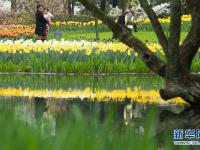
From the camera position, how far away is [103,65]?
587 inches

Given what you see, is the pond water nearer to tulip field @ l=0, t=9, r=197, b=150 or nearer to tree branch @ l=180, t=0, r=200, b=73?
tulip field @ l=0, t=9, r=197, b=150

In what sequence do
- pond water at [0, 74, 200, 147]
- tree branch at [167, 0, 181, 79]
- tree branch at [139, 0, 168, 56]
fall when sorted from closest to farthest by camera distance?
1. pond water at [0, 74, 200, 147]
2. tree branch at [167, 0, 181, 79]
3. tree branch at [139, 0, 168, 56]

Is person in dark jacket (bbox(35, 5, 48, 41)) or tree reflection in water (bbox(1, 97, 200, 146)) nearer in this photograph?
tree reflection in water (bbox(1, 97, 200, 146))

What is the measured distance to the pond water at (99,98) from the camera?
7211mm

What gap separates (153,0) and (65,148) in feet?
20.6

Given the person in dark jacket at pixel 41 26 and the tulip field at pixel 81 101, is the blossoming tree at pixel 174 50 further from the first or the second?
the person in dark jacket at pixel 41 26

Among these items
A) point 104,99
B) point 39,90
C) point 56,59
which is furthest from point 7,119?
point 56,59

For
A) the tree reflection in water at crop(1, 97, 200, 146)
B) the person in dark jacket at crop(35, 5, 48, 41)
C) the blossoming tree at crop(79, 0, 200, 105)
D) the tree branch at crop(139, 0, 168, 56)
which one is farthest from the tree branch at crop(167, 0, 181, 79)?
the person in dark jacket at crop(35, 5, 48, 41)

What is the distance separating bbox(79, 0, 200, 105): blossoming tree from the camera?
7574 mm

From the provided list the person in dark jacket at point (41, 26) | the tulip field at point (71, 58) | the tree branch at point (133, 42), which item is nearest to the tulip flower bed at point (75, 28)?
the person in dark jacket at point (41, 26)

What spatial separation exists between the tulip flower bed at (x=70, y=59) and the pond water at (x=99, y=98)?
680 mm

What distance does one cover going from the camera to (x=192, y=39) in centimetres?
Result: 780

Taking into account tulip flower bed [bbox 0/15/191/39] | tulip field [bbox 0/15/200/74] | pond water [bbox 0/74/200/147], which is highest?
tulip flower bed [bbox 0/15/191/39]

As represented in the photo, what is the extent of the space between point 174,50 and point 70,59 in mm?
7733
